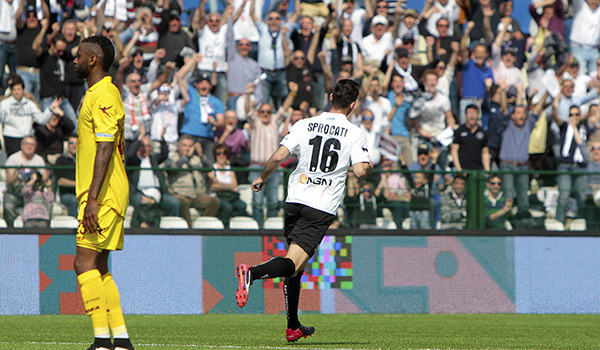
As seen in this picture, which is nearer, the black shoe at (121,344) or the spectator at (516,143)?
the black shoe at (121,344)

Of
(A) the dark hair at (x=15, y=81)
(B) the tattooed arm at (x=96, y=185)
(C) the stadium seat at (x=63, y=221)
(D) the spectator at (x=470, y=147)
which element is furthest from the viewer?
(D) the spectator at (x=470, y=147)

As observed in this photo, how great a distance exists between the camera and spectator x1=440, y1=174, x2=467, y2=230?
1349 centimetres

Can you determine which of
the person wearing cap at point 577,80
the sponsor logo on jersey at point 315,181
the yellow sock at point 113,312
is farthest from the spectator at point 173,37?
the yellow sock at point 113,312

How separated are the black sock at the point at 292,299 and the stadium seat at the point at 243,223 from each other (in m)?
4.54

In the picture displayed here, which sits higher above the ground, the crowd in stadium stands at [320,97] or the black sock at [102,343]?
the crowd in stadium stands at [320,97]

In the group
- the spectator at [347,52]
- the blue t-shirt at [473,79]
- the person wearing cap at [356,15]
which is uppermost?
the person wearing cap at [356,15]

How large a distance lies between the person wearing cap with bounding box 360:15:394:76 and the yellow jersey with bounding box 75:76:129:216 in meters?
10.8

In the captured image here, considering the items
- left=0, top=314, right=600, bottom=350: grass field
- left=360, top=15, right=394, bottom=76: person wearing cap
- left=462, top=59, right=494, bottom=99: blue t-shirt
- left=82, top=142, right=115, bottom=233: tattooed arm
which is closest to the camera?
left=82, top=142, right=115, bottom=233: tattooed arm

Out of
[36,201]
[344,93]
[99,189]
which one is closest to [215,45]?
[36,201]

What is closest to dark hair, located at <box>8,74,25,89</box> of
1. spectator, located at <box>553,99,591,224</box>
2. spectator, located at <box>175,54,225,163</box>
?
spectator, located at <box>175,54,225,163</box>

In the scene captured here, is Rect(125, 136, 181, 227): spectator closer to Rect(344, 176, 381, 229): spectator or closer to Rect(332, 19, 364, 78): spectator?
Rect(344, 176, 381, 229): spectator

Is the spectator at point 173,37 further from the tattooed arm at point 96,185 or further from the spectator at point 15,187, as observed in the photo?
the tattooed arm at point 96,185

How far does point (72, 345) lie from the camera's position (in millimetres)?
7648

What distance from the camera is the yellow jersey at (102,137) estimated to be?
5.94 meters
